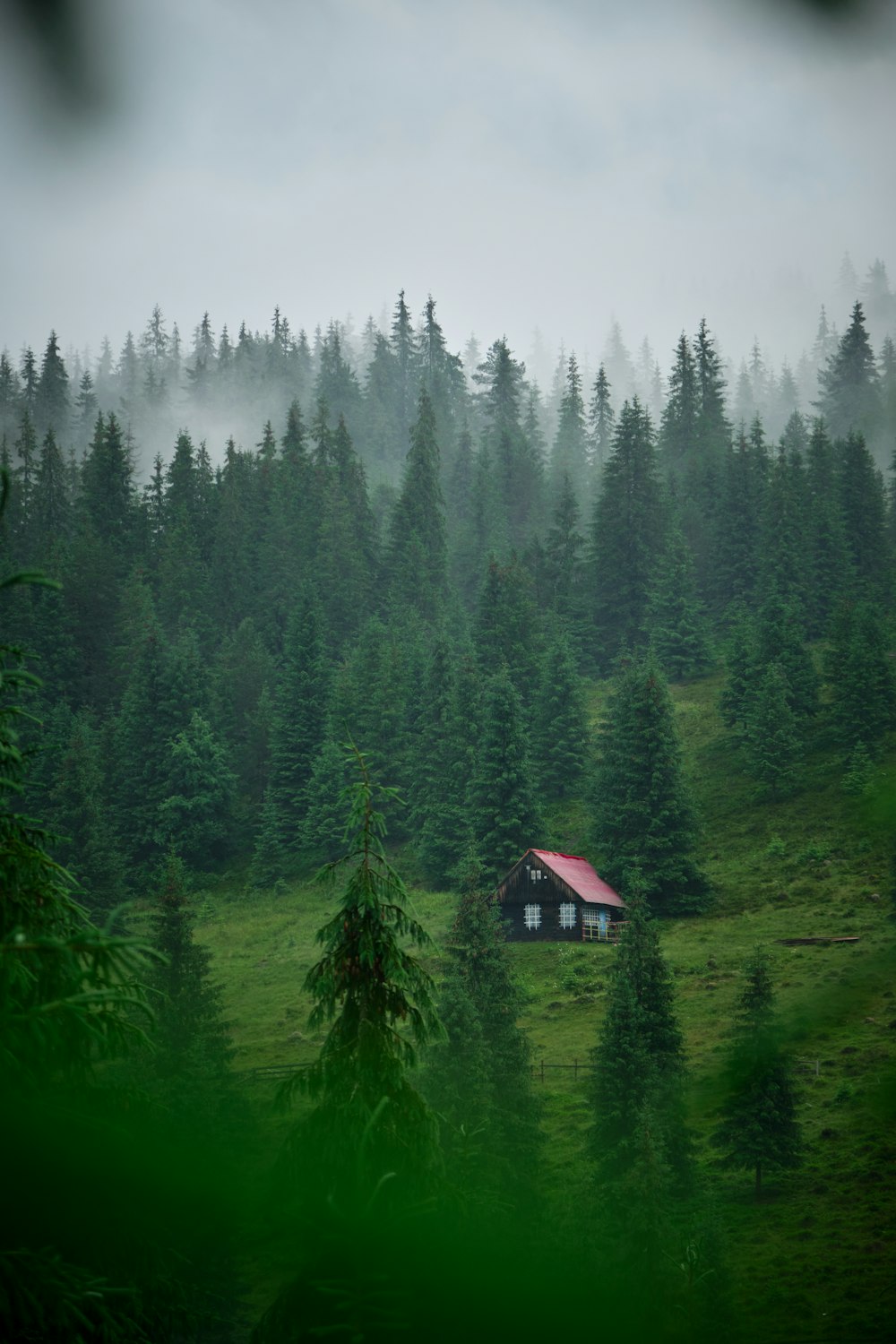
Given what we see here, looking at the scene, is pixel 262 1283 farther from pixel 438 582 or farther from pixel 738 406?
pixel 738 406

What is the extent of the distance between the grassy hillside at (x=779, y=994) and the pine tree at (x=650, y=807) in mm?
2634

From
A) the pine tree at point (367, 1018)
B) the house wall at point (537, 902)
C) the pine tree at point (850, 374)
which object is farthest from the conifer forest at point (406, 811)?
the house wall at point (537, 902)

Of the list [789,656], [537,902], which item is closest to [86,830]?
[537,902]

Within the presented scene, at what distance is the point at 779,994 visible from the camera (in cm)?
3262

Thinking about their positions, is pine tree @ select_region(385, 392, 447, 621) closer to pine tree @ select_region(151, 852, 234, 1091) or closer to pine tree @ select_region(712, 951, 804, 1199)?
pine tree @ select_region(151, 852, 234, 1091)

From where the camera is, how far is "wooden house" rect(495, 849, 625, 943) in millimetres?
59219

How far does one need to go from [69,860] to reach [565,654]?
39615 mm

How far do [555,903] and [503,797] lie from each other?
11.1m

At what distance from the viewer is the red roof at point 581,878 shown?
195 ft

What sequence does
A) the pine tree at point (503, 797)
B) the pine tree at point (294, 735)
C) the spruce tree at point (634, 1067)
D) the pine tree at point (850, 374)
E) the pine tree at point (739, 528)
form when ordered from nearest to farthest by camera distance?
the spruce tree at point (634, 1067) → the pine tree at point (503, 797) → the pine tree at point (294, 735) → the pine tree at point (739, 528) → the pine tree at point (850, 374)

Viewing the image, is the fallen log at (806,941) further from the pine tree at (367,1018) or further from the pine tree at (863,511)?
the pine tree at (863,511)

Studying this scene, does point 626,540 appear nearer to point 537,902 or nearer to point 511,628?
point 511,628

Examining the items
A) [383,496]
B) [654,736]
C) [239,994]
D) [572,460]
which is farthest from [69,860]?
[572,460]

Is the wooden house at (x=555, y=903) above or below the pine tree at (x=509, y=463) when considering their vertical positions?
below
